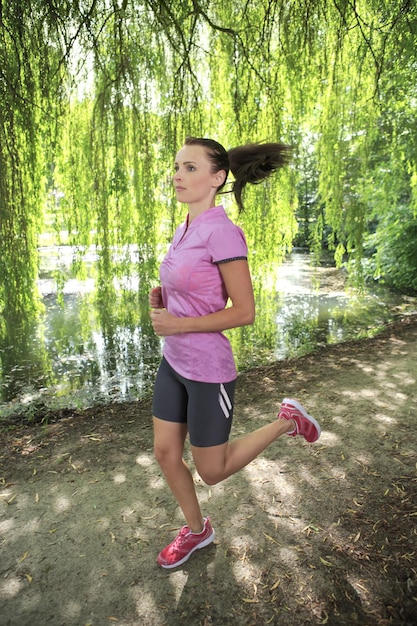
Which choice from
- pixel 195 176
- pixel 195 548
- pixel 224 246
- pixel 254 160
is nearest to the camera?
pixel 224 246

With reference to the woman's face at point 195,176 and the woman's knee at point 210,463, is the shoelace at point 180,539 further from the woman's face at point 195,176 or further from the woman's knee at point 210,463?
the woman's face at point 195,176

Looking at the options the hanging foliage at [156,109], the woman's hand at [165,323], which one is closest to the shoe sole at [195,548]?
the woman's hand at [165,323]

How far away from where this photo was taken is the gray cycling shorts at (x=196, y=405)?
1541 mm

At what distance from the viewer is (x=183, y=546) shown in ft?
5.85

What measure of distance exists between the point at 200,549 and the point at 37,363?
12.7 ft

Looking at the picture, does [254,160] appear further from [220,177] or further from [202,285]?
[202,285]

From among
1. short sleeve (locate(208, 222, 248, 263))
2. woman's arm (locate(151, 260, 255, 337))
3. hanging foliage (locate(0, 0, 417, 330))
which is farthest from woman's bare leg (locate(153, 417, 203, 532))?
hanging foliage (locate(0, 0, 417, 330))

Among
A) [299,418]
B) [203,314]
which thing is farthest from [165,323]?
[299,418]

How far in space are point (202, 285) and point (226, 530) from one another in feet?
3.61

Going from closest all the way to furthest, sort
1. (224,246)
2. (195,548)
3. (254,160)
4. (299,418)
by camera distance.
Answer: (224,246) → (254,160) → (195,548) → (299,418)

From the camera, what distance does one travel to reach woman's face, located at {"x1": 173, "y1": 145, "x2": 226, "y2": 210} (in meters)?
1.59

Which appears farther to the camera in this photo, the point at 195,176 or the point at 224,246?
the point at 195,176

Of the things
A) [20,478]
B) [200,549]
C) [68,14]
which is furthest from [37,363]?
[200,549]

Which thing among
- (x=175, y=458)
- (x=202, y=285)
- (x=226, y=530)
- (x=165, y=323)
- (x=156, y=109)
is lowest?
(x=226, y=530)
